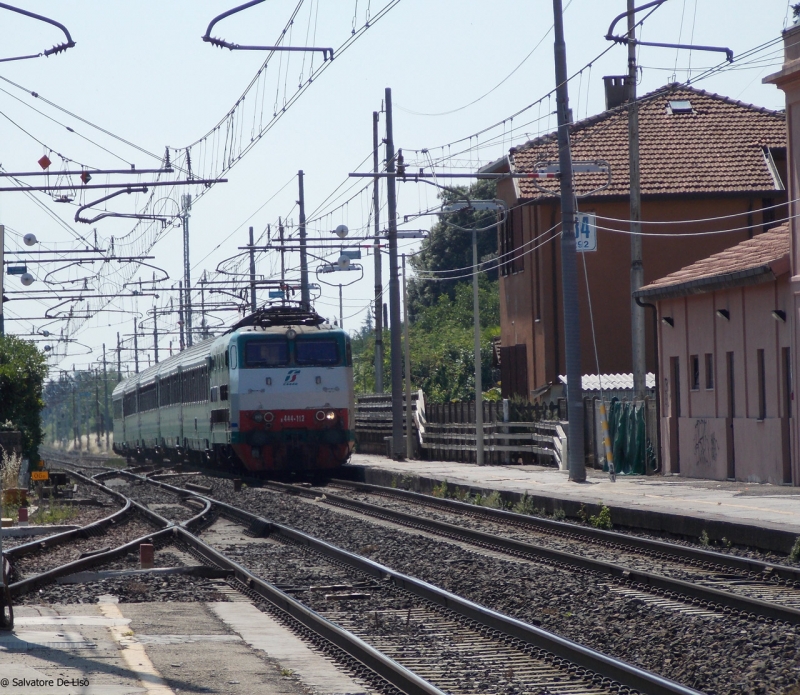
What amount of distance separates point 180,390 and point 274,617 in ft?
90.7

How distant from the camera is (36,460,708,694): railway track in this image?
7.38m

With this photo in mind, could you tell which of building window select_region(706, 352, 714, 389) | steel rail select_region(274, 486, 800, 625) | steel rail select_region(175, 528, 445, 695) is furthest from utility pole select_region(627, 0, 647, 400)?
steel rail select_region(175, 528, 445, 695)

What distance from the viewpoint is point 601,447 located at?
27.3 m

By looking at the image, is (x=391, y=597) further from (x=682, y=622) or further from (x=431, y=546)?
(x=431, y=546)

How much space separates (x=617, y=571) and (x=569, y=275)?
11.5 m

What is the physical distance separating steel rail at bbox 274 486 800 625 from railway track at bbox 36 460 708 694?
77.8 inches

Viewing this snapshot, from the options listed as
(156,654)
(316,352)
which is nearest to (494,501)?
(316,352)

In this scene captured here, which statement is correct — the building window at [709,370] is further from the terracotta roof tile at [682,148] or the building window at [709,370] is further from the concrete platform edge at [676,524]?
the terracotta roof tile at [682,148]

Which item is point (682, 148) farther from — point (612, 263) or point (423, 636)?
point (423, 636)

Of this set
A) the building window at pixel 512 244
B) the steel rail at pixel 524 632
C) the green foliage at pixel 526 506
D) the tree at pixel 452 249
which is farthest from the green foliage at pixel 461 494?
the tree at pixel 452 249

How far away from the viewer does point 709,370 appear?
23.6m

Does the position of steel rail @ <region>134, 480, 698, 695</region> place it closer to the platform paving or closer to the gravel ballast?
the gravel ballast

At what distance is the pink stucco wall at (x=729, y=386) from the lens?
2056 cm

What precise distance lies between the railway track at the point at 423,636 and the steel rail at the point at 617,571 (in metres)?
1.98
